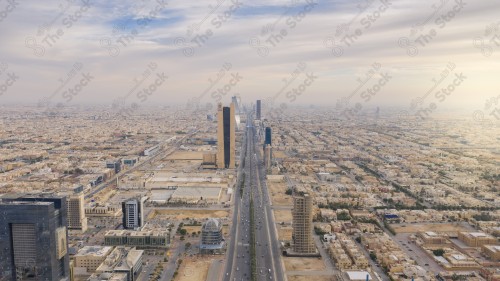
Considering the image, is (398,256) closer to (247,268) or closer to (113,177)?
(247,268)

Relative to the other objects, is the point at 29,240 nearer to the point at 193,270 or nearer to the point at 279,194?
the point at 193,270

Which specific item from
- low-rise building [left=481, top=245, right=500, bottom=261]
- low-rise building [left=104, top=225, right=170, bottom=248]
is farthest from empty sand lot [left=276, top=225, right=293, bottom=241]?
low-rise building [left=481, top=245, right=500, bottom=261]

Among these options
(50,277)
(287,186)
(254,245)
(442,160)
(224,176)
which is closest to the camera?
(50,277)

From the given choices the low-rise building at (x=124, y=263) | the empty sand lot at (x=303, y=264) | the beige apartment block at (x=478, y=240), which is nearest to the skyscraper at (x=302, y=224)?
the empty sand lot at (x=303, y=264)

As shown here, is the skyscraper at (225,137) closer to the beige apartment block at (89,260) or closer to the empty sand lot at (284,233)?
the empty sand lot at (284,233)

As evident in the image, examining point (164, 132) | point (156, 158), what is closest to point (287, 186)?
point (156, 158)
